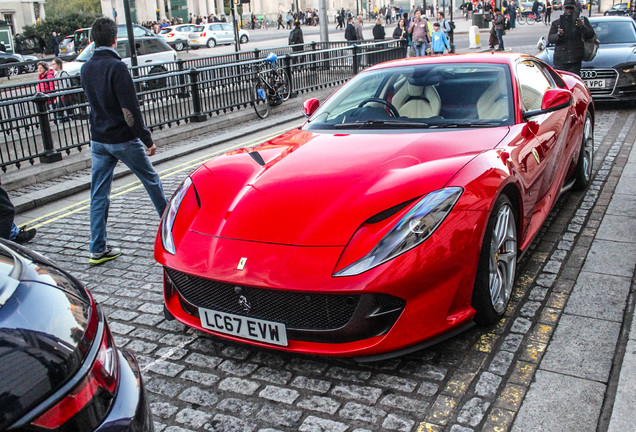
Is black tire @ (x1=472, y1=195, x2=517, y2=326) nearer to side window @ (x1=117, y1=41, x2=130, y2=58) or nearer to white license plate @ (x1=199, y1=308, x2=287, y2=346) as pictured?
white license plate @ (x1=199, y1=308, x2=287, y2=346)

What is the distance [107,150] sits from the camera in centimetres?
569

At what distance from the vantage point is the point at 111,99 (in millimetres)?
5551

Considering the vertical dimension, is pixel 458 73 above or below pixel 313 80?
above

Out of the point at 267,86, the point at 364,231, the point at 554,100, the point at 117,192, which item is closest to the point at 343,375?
the point at 364,231

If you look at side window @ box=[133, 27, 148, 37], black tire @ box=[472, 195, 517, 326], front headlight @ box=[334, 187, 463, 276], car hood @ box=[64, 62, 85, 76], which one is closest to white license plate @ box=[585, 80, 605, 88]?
black tire @ box=[472, 195, 517, 326]

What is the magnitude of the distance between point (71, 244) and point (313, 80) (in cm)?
1116

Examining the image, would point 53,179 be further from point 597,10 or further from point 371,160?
point 597,10

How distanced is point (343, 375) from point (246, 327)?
58 centimetres

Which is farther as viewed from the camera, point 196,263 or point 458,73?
point 458,73

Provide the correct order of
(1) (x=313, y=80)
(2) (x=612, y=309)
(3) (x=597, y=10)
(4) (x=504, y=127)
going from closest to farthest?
(2) (x=612, y=309), (4) (x=504, y=127), (1) (x=313, y=80), (3) (x=597, y=10)

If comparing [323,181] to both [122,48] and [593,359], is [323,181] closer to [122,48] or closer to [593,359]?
[593,359]

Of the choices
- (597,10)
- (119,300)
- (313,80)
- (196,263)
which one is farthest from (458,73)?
(597,10)

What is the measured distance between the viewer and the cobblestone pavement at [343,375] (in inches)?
123

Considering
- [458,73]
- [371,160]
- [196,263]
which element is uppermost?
[458,73]
